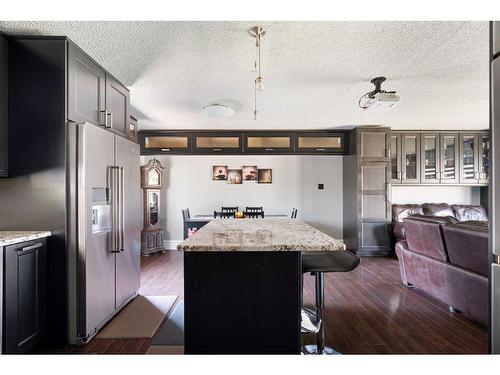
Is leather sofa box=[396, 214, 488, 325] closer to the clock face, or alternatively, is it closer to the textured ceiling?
the textured ceiling

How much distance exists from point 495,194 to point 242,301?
3.95 feet

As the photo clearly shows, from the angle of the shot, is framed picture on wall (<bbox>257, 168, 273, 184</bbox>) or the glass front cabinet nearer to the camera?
the glass front cabinet

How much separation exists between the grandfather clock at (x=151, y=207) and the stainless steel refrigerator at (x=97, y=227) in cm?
218

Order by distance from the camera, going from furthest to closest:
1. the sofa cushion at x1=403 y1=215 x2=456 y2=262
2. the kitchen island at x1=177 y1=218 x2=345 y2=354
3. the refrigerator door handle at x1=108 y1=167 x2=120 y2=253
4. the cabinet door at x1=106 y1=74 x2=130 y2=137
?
the sofa cushion at x1=403 y1=215 x2=456 y2=262 → the cabinet door at x1=106 y1=74 x2=130 y2=137 → the refrigerator door handle at x1=108 y1=167 x2=120 y2=253 → the kitchen island at x1=177 y1=218 x2=345 y2=354

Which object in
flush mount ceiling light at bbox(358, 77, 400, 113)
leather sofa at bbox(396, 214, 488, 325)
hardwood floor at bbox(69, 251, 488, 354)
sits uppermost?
flush mount ceiling light at bbox(358, 77, 400, 113)

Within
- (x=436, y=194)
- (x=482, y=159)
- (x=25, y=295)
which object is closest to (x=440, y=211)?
(x=436, y=194)

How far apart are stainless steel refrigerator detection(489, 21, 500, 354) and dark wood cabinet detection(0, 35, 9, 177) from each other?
9.51ft

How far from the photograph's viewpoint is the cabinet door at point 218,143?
5.05m

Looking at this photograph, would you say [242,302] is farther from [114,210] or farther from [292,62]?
[292,62]

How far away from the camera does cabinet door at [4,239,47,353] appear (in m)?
1.61

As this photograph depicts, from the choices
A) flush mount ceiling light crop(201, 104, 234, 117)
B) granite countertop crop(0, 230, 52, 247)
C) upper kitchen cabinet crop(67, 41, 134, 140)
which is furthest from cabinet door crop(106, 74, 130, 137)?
granite countertop crop(0, 230, 52, 247)

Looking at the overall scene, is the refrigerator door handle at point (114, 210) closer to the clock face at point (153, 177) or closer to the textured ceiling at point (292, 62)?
the textured ceiling at point (292, 62)

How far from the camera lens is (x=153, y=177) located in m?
4.94
